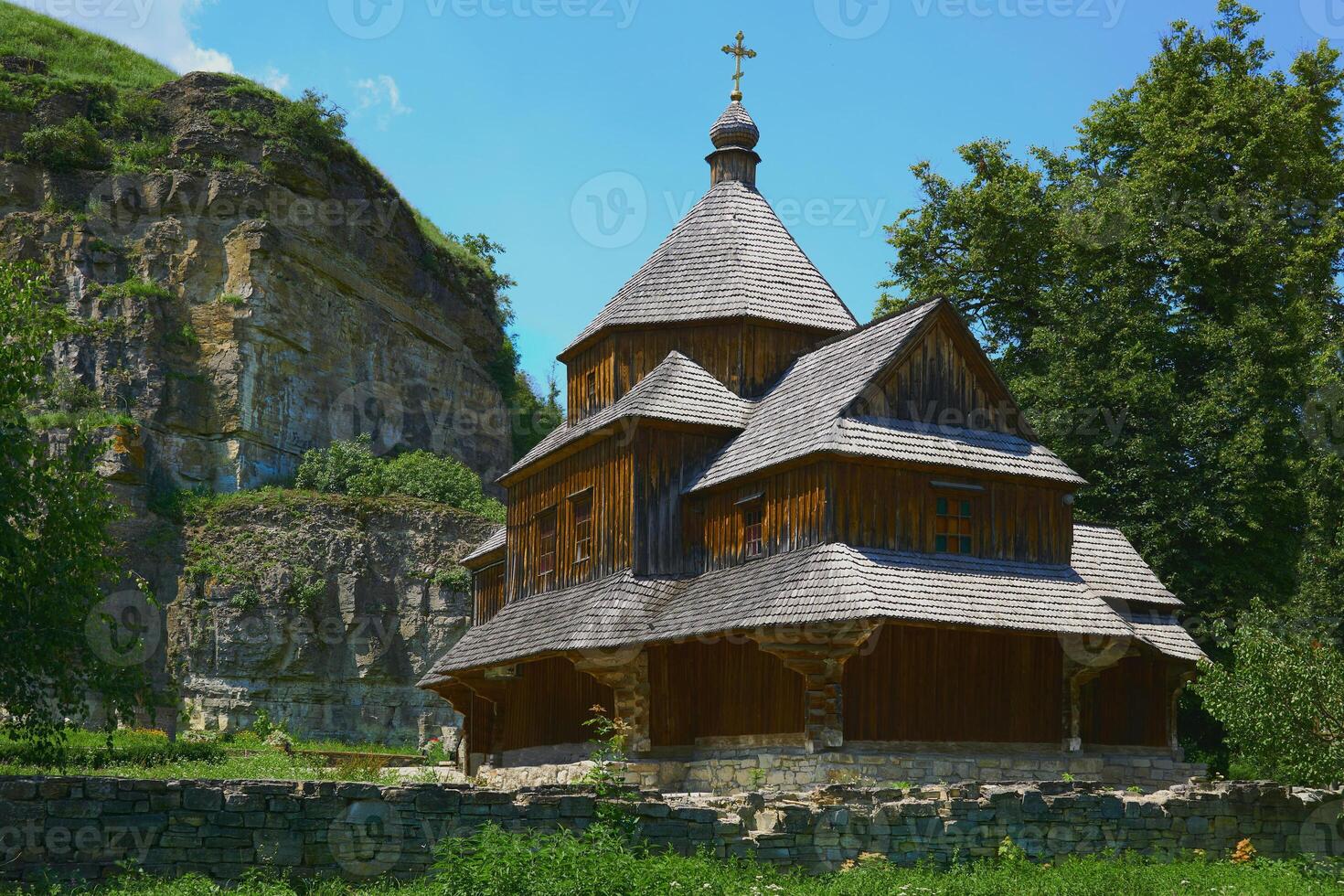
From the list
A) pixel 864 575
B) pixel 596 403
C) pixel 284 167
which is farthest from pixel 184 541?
pixel 864 575

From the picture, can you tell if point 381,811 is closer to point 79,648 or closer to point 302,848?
point 302,848

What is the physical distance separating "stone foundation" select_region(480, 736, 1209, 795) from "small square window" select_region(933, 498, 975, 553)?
3.10 metres

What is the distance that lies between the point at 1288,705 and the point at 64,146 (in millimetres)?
37430

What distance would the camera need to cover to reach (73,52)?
1823 inches

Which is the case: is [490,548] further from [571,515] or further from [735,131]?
[735,131]

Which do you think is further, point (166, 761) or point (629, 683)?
point (166, 761)

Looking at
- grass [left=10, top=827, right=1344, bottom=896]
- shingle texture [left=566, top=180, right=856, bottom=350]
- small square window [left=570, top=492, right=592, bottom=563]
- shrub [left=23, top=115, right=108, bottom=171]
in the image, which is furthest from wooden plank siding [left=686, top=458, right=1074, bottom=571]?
shrub [left=23, top=115, right=108, bottom=171]

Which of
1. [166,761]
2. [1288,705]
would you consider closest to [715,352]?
[1288,705]

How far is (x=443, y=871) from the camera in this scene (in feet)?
40.1

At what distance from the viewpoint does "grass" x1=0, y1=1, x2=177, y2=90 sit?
43.8 metres

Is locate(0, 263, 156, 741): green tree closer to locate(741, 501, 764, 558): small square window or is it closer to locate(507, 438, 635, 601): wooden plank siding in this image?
locate(507, 438, 635, 601): wooden plank siding

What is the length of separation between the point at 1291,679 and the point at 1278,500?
1217cm

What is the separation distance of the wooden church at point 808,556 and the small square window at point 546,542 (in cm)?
8

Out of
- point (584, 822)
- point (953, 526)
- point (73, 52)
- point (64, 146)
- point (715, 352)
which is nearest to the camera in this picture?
point (584, 822)
